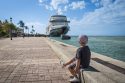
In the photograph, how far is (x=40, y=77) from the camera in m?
5.99

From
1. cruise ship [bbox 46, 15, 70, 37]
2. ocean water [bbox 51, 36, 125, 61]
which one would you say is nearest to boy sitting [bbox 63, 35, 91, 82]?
ocean water [bbox 51, 36, 125, 61]

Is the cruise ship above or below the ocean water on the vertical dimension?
above

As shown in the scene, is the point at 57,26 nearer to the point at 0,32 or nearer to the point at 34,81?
the point at 0,32

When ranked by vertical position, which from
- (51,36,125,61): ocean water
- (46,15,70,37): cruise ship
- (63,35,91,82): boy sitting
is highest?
(46,15,70,37): cruise ship

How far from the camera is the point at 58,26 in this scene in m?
81.9

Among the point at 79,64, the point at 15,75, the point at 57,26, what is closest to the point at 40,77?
the point at 15,75

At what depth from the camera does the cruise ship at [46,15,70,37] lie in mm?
81525

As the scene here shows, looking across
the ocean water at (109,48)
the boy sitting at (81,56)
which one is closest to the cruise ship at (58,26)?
the ocean water at (109,48)

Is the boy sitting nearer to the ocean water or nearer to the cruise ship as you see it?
the ocean water

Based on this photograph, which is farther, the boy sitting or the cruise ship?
the cruise ship

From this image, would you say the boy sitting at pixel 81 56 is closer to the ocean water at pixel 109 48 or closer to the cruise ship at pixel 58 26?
the ocean water at pixel 109 48

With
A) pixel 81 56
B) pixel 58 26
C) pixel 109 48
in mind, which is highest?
pixel 58 26

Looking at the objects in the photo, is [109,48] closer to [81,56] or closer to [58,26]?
[81,56]

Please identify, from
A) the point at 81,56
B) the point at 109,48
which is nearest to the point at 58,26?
the point at 109,48
